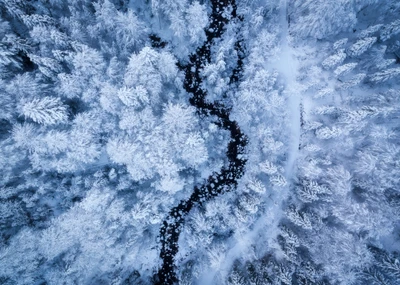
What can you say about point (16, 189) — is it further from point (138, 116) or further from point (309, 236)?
point (309, 236)

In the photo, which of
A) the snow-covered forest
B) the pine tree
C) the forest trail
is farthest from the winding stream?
the pine tree

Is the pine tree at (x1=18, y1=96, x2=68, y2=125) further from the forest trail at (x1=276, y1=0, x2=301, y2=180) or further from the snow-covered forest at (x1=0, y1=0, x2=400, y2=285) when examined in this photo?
the forest trail at (x1=276, y1=0, x2=301, y2=180)

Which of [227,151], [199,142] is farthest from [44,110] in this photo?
[227,151]

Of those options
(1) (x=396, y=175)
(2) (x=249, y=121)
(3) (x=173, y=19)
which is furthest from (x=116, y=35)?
(1) (x=396, y=175)

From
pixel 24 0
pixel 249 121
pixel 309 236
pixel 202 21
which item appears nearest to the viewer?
pixel 24 0

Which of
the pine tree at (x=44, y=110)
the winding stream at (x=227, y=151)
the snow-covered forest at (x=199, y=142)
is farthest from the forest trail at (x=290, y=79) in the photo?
the pine tree at (x=44, y=110)

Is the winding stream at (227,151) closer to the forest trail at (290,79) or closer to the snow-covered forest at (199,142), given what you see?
the snow-covered forest at (199,142)

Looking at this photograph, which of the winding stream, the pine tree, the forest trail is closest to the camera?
the pine tree
